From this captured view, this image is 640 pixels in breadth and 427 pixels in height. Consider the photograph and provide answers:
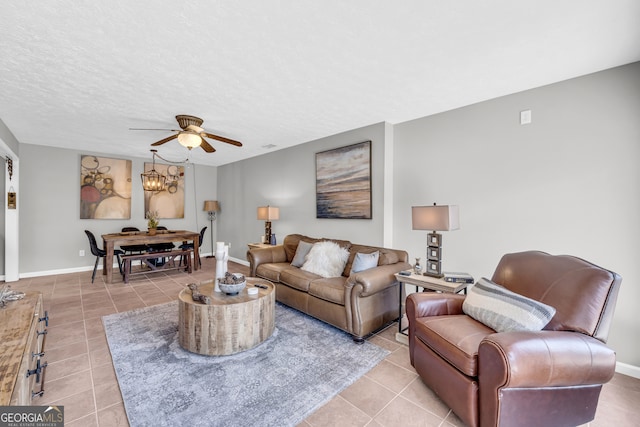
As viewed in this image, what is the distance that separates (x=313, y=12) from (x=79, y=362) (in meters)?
3.19

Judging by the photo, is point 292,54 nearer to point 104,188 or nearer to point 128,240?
point 128,240

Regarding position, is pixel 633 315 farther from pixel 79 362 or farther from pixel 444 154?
pixel 79 362

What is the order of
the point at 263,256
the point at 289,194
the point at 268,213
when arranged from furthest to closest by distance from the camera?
1. the point at 289,194
2. the point at 268,213
3. the point at 263,256

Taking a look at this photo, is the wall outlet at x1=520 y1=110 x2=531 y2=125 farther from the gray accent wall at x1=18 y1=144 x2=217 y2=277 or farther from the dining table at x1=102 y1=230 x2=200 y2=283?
the gray accent wall at x1=18 y1=144 x2=217 y2=277

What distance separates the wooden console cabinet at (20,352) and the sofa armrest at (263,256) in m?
2.14

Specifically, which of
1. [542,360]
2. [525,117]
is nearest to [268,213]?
[525,117]

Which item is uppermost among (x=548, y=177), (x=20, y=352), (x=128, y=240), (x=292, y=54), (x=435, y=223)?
(x=292, y=54)

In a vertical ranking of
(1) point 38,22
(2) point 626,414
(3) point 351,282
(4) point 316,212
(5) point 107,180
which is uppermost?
(1) point 38,22

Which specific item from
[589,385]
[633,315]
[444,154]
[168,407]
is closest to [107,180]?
[168,407]

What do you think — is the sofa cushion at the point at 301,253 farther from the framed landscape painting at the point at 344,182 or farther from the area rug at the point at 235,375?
the area rug at the point at 235,375

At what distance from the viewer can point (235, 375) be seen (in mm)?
2094

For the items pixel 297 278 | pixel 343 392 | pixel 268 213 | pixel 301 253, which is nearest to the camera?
pixel 343 392

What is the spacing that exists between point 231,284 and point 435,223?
201 cm

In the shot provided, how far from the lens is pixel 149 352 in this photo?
242 centimetres
